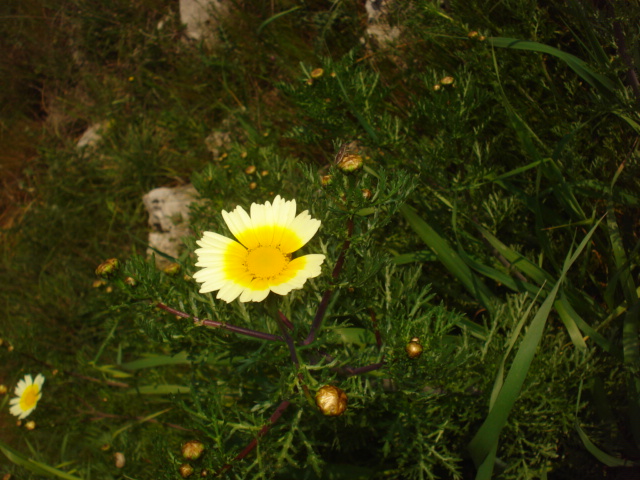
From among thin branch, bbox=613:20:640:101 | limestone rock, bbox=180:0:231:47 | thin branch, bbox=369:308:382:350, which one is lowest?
thin branch, bbox=369:308:382:350

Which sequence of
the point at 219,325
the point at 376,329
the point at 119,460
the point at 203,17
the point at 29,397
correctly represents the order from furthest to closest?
the point at 203,17
the point at 29,397
the point at 119,460
the point at 376,329
the point at 219,325

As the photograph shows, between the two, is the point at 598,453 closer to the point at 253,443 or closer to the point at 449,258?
the point at 449,258

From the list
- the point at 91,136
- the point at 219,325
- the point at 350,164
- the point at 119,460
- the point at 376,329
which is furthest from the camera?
the point at 91,136

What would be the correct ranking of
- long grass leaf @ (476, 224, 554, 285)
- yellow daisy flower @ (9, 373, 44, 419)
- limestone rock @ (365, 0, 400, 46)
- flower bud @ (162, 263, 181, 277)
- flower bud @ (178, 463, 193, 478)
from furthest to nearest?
limestone rock @ (365, 0, 400, 46) < yellow daisy flower @ (9, 373, 44, 419) < long grass leaf @ (476, 224, 554, 285) < flower bud @ (162, 263, 181, 277) < flower bud @ (178, 463, 193, 478)

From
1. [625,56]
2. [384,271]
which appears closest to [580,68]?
[625,56]

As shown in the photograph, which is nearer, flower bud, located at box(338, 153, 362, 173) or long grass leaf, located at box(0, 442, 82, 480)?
flower bud, located at box(338, 153, 362, 173)

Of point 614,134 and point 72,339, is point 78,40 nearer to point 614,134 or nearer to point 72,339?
point 72,339

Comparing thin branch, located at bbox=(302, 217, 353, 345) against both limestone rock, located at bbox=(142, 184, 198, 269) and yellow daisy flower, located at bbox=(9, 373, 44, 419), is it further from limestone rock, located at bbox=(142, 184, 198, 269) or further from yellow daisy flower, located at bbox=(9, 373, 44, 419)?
yellow daisy flower, located at bbox=(9, 373, 44, 419)

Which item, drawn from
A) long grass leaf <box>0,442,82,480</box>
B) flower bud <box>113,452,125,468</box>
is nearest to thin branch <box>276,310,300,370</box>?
long grass leaf <box>0,442,82,480</box>
